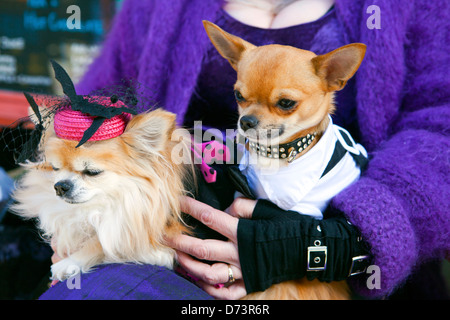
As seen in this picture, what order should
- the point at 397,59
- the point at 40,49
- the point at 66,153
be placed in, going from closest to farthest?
the point at 66,153, the point at 397,59, the point at 40,49

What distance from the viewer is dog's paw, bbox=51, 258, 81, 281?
90 centimetres

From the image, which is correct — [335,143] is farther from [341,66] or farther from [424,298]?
[424,298]

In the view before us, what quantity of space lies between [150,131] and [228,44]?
322 mm

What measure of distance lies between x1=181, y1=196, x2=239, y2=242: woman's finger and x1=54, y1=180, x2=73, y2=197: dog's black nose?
0.30m

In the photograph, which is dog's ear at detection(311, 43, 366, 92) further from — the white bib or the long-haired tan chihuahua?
the white bib

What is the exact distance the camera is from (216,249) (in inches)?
36.8

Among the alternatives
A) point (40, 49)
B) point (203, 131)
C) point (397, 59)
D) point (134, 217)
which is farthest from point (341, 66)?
point (40, 49)

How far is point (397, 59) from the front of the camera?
1.06 meters

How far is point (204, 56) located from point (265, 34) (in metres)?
0.22

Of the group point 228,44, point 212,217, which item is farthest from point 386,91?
point 212,217

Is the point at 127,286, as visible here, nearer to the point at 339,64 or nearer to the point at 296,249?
the point at 296,249

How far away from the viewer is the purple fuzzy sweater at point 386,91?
898 millimetres

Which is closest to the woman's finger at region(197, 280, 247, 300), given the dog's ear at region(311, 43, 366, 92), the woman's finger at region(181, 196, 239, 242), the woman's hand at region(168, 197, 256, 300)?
the woman's hand at region(168, 197, 256, 300)

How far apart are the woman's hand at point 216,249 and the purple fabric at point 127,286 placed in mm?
57
